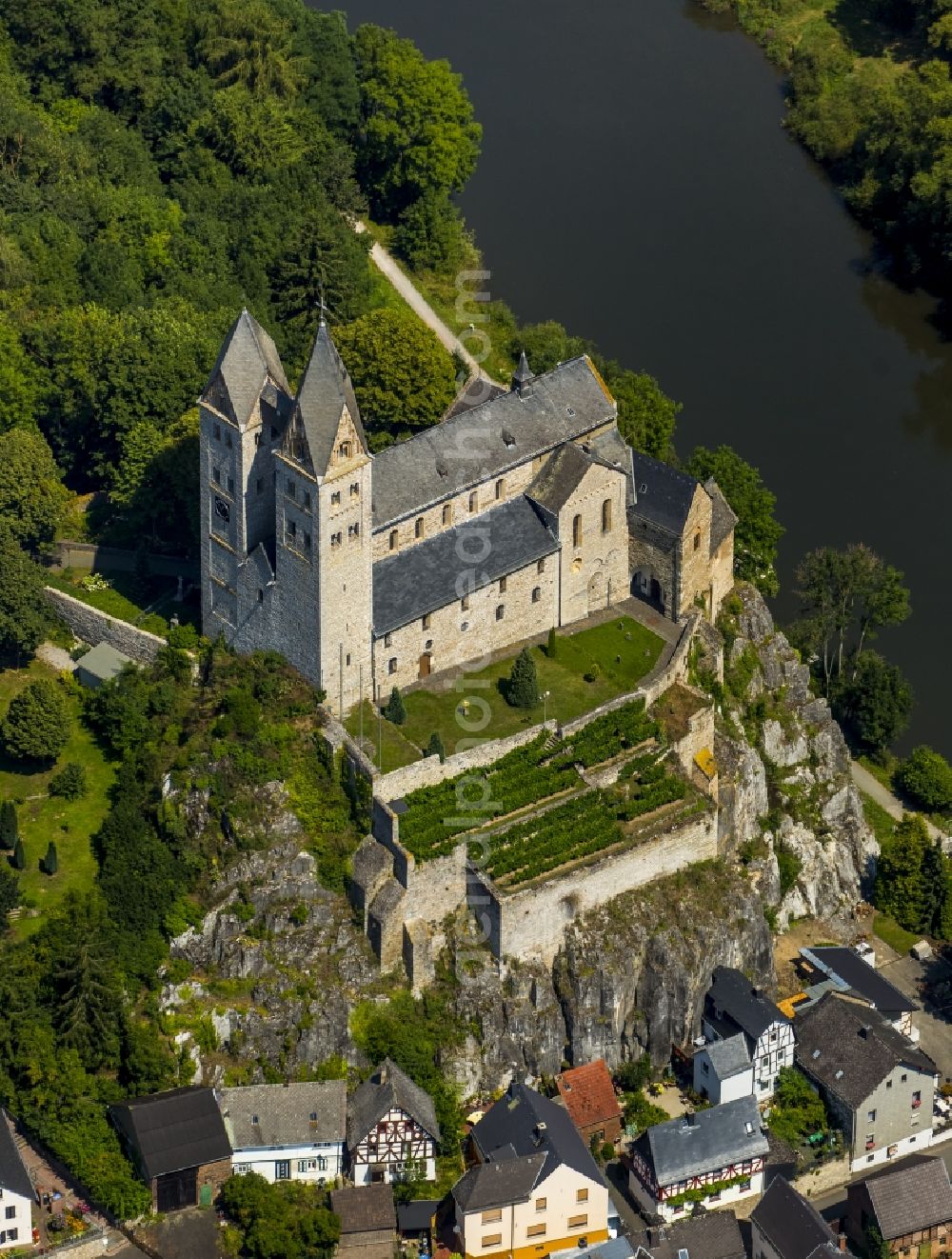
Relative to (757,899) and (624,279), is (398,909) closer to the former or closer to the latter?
(757,899)

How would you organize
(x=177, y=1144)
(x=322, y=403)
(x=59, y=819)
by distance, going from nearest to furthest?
(x=177, y=1144)
(x=322, y=403)
(x=59, y=819)

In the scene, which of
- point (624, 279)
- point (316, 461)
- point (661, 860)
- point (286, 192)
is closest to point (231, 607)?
point (316, 461)

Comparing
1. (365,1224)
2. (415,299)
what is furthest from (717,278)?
(365,1224)

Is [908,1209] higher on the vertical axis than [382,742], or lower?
lower

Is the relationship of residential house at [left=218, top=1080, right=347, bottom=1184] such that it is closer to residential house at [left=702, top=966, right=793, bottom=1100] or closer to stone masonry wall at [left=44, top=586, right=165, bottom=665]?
residential house at [left=702, top=966, right=793, bottom=1100]

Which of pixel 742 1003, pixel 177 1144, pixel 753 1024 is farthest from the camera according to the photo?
pixel 742 1003

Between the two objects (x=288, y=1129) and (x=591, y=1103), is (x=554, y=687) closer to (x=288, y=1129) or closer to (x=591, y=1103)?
(x=591, y=1103)

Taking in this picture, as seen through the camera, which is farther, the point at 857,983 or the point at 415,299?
the point at 415,299

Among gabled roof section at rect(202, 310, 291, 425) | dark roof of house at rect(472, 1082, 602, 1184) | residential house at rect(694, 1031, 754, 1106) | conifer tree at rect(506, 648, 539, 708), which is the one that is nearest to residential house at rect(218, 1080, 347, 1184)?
dark roof of house at rect(472, 1082, 602, 1184)
